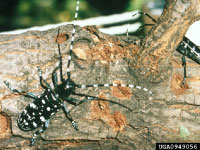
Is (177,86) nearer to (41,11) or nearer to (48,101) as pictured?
(48,101)

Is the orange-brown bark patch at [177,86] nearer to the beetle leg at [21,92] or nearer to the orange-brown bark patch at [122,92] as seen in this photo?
the orange-brown bark patch at [122,92]

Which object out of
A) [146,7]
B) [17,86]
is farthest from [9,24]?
[146,7]

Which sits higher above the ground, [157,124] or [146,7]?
[146,7]

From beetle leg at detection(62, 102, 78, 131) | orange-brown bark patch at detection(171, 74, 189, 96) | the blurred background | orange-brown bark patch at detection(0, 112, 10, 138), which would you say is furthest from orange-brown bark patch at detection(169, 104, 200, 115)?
the blurred background

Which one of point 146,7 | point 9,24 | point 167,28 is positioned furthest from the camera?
point 146,7

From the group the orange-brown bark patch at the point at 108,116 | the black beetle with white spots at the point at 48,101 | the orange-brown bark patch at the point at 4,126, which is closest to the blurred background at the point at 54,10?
the black beetle with white spots at the point at 48,101

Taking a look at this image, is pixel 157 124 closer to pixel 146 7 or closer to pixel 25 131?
pixel 25 131

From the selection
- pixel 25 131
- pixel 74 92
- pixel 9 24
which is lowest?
pixel 25 131
